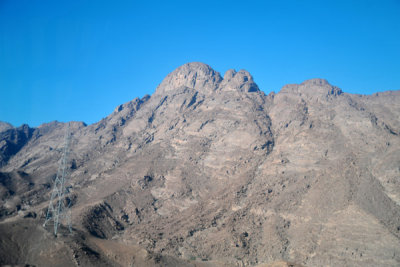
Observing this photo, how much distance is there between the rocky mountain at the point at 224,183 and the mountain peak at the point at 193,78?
5.57 metres

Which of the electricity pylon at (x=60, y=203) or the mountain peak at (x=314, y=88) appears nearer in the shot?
the electricity pylon at (x=60, y=203)

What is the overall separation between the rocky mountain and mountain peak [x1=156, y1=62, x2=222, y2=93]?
557 centimetres

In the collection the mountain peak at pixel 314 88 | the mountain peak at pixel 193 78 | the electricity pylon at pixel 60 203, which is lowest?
the electricity pylon at pixel 60 203

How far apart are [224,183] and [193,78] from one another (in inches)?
3466

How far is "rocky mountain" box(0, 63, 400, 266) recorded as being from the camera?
5644 centimetres

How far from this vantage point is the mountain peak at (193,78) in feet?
521

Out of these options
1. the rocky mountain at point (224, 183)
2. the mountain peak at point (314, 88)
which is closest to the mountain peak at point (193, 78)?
the rocky mountain at point (224, 183)

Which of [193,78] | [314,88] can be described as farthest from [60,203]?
[314,88]

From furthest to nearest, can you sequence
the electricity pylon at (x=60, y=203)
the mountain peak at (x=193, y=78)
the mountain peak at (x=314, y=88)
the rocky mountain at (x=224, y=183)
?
the mountain peak at (x=193, y=78) < the mountain peak at (x=314, y=88) < the rocky mountain at (x=224, y=183) < the electricity pylon at (x=60, y=203)

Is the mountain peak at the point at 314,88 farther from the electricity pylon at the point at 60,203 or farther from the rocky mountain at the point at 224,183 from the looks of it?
the electricity pylon at the point at 60,203

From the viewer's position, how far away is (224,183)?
92312mm

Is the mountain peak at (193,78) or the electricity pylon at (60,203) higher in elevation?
the mountain peak at (193,78)

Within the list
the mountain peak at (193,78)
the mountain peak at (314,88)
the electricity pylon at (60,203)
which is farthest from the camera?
the mountain peak at (193,78)

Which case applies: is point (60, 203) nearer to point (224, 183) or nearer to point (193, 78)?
point (224, 183)
